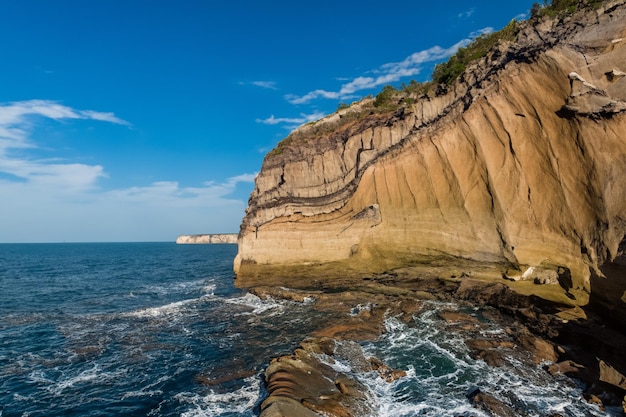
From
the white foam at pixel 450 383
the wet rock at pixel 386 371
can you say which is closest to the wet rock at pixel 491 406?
the white foam at pixel 450 383

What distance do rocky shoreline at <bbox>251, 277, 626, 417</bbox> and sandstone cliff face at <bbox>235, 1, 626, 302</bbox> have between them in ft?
7.23

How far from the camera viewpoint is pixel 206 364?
52.5 ft

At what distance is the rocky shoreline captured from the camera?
37.7ft

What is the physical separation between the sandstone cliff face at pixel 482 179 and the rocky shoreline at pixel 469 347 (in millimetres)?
2204

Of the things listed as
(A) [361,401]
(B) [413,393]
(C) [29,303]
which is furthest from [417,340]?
(C) [29,303]

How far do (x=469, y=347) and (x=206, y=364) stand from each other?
438 inches

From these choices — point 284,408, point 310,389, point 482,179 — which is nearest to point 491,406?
point 310,389

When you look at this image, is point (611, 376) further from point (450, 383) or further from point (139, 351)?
point (139, 351)

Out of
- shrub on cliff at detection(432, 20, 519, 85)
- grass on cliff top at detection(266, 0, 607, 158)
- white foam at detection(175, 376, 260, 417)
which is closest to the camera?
white foam at detection(175, 376, 260, 417)

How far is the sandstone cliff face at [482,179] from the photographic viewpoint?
18156mm

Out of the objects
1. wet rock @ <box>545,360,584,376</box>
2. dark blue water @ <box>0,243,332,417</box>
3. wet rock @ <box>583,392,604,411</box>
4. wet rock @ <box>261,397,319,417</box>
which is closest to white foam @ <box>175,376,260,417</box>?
dark blue water @ <box>0,243,332,417</box>

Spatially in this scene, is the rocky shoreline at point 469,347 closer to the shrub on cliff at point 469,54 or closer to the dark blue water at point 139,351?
the dark blue water at point 139,351

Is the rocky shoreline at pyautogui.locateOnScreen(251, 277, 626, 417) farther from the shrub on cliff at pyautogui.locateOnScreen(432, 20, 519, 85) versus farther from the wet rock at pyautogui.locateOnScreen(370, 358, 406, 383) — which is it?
the shrub on cliff at pyautogui.locateOnScreen(432, 20, 519, 85)

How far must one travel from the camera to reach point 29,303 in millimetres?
29578
